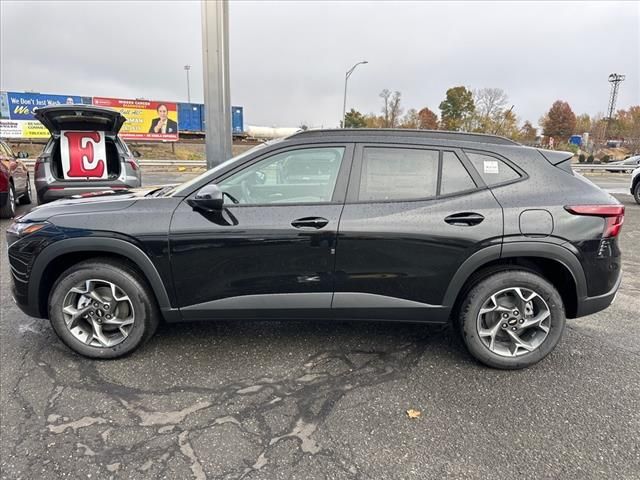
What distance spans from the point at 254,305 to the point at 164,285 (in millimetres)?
653

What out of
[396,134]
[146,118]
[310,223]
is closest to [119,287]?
[310,223]

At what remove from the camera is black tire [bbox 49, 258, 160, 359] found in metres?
2.89

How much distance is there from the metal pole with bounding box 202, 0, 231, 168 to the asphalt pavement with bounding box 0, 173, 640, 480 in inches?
199

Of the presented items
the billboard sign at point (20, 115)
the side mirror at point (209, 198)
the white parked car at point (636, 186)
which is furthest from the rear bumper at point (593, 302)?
the billboard sign at point (20, 115)

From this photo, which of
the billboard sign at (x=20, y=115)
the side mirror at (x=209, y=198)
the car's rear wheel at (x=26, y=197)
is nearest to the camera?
the side mirror at (x=209, y=198)

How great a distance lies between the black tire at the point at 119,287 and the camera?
2.89 meters

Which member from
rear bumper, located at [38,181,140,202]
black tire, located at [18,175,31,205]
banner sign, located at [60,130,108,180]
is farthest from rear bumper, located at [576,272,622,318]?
black tire, located at [18,175,31,205]

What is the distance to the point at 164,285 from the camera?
2887mm

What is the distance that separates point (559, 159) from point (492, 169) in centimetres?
53

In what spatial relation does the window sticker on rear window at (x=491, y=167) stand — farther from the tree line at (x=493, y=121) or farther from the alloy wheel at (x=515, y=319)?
the tree line at (x=493, y=121)

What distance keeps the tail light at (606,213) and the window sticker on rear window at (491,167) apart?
20.8 inches

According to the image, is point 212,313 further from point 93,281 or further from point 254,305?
point 93,281

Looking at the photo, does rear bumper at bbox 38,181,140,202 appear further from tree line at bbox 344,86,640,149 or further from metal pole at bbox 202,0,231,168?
tree line at bbox 344,86,640,149

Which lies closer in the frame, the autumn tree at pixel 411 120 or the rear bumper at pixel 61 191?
the rear bumper at pixel 61 191
